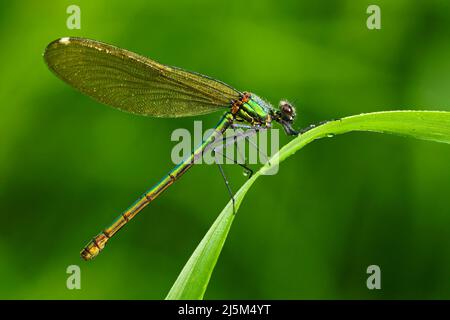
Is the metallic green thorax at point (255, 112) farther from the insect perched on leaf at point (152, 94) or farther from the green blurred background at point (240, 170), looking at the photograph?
the green blurred background at point (240, 170)

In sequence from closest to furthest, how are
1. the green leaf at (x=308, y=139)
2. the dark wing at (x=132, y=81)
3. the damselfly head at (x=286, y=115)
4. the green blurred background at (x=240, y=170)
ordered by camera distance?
1. the green leaf at (x=308, y=139)
2. the dark wing at (x=132, y=81)
3. the damselfly head at (x=286, y=115)
4. the green blurred background at (x=240, y=170)

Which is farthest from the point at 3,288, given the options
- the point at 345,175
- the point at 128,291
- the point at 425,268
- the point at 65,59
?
the point at 425,268

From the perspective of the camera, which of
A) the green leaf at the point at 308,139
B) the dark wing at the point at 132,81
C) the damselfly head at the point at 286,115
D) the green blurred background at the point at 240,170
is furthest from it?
the green blurred background at the point at 240,170

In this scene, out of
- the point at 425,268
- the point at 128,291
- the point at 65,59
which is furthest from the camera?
the point at 128,291

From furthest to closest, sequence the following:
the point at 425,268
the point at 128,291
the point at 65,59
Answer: the point at 128,291 → the point at 425,268 → the point at 65,59

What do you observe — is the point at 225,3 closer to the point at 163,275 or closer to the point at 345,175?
the point at 345,175

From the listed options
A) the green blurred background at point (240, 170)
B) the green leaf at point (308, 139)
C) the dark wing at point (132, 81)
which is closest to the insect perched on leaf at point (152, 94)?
the dark wing at point (132, 81)

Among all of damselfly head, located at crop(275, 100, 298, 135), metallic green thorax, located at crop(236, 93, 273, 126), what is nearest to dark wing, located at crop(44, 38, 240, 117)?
metallic green thorax, located at crop(236, 93, 273, 126)
